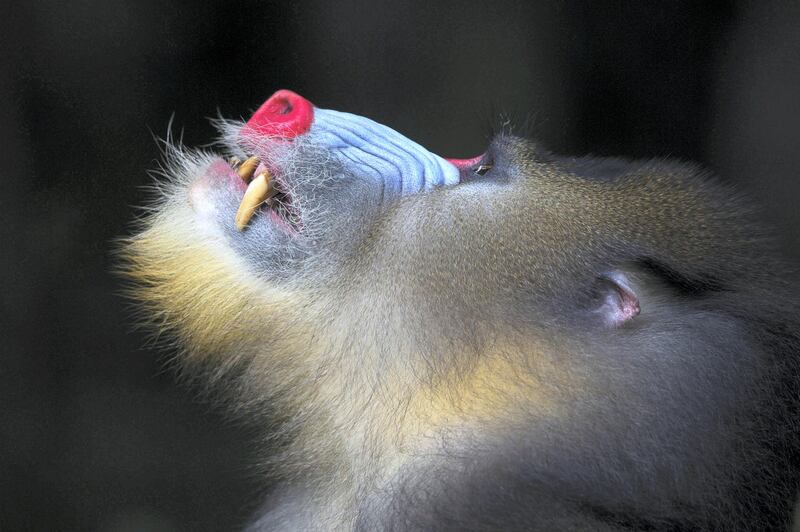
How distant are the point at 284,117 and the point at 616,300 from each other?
854mm

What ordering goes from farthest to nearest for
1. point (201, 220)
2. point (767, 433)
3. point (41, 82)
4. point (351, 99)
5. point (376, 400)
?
point (351, 99), point (41, 82), point (201, 220), point (376, 400), point (767, 433)

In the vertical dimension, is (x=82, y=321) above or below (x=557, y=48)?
below

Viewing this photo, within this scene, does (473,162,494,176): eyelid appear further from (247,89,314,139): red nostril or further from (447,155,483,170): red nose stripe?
(247,89,314,139): red nostril

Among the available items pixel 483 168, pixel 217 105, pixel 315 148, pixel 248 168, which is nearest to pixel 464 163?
pixel 483 168

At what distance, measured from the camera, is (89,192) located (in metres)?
3.77

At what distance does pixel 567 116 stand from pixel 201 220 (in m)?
1.89

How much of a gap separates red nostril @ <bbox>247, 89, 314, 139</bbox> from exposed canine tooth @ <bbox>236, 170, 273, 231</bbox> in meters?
0.10

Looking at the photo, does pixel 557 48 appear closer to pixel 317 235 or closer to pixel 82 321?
pixel 317 235

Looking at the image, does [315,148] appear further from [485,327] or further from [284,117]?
[485,327]

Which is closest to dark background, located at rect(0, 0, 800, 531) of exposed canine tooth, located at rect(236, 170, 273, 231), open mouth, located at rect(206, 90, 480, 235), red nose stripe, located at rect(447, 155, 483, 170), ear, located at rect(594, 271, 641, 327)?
red nose stripe, located at rect(447, 155, 483, 170)

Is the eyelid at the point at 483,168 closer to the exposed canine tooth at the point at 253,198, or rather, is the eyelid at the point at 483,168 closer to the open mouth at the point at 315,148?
the open mouth at the point at 315,148

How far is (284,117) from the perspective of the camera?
2.21 meters

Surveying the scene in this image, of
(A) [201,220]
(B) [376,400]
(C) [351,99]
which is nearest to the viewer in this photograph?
(B) [376,400]

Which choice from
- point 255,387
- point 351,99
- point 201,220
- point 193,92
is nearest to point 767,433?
point 255,387
